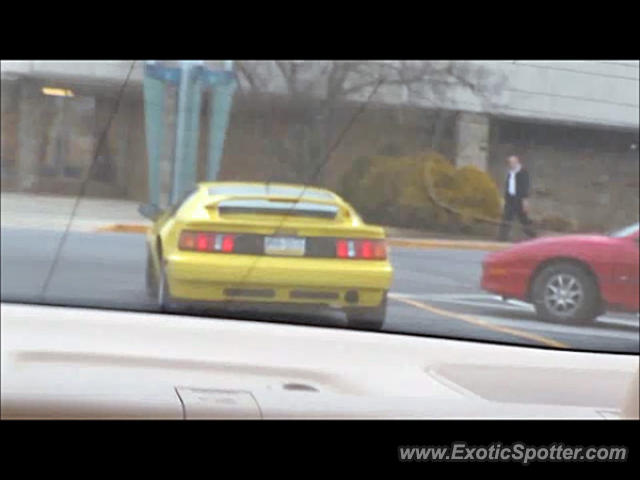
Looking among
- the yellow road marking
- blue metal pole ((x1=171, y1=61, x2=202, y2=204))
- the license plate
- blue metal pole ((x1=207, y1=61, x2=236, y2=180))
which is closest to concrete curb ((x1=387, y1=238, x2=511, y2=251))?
the yellow road marking

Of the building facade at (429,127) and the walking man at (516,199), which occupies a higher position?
the building facade at (429,127)

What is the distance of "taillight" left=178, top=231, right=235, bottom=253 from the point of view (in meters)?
5.77

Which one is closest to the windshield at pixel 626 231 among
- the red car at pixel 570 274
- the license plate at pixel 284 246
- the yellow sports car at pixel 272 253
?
the red car at pixel 570 274

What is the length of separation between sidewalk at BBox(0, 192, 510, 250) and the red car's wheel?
36 centimetres

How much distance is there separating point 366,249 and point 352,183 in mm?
433

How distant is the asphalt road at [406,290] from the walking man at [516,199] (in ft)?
0.93

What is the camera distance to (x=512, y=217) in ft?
19.8

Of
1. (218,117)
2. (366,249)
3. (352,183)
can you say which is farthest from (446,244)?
(218,117)

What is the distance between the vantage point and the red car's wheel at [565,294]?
5.77 metres

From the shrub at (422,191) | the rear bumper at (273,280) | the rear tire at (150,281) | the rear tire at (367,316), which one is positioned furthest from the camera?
the shrub at (422,191)

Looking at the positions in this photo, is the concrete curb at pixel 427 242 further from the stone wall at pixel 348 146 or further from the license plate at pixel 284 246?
the license plate at pixel 284 246

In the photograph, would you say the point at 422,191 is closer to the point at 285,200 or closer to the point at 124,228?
the point at 285,200

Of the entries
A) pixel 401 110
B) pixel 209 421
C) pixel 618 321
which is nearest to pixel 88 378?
pixel 209 421

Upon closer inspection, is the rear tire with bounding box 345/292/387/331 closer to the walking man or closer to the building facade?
the building facade
